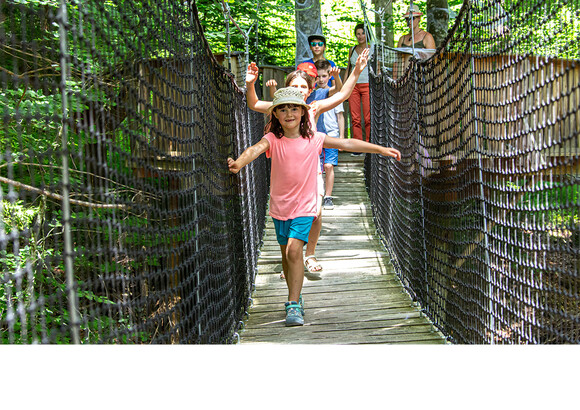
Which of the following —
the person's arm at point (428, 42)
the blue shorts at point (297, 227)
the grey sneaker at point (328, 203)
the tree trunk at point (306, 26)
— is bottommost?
the grey sneaker at point (328, 203)

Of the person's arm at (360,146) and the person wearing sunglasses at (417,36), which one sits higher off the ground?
the person wearing sunglasses at (417,36)

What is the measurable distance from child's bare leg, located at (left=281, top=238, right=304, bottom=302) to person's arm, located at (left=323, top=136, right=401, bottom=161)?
2.07 feet

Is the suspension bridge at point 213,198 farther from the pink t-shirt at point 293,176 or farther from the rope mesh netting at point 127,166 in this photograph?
the pink t-shirt at point 293,176

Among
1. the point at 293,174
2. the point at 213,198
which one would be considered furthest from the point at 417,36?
the point at 213,198

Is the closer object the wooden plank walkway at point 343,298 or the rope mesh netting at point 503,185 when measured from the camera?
the rope mesh netting at point 503,185

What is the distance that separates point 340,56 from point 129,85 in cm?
1372

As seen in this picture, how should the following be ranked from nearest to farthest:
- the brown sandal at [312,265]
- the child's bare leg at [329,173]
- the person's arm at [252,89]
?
the person's arm at [252,89], the brown sandal at [312,265], the child's bare leg at [329,173]

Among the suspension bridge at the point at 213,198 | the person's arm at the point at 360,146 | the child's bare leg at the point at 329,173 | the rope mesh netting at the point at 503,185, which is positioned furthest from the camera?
the child's bare leg at the point at 329,173

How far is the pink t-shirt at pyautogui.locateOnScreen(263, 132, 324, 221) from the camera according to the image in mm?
3277

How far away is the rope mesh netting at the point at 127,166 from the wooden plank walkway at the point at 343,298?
25cm

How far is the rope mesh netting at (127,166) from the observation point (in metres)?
1.34

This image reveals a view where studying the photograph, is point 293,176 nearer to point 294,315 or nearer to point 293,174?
point 293,174

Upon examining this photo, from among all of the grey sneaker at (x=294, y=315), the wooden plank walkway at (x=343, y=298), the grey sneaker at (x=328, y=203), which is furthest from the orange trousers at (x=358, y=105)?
the grey sneaker at (x=294, y=315)

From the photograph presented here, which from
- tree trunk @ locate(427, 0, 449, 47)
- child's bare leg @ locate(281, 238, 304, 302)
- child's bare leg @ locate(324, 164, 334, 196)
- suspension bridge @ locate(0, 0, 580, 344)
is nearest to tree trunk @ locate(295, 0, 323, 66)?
tree trunk @ locate(427, 0, 449, 47)
